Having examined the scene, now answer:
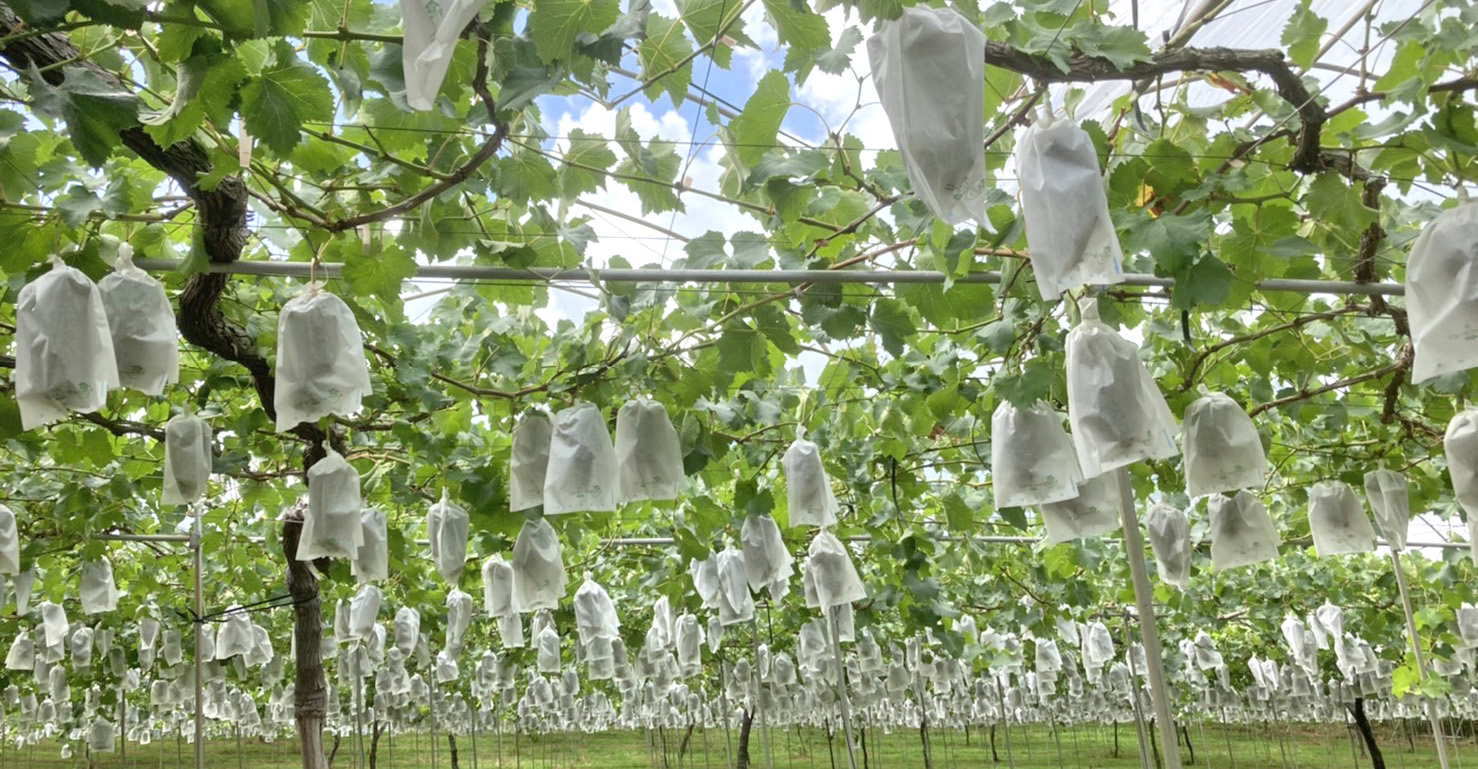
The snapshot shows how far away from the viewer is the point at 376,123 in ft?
7.47

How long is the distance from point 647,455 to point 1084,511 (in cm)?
131

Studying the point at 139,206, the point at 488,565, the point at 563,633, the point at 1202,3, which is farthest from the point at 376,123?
the point at 563,633

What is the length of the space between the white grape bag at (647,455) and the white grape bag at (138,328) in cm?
Result: 120

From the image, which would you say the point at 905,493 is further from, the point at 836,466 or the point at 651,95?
the point at 651,95

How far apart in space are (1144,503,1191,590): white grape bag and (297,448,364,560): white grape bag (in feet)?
10.8

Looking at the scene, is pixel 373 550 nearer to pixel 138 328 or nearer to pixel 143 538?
pixel 138 328

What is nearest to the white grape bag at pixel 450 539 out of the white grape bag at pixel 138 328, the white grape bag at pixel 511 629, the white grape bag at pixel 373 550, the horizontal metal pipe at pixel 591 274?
the white grape bag at pixel 373 550

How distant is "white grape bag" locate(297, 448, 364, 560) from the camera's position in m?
3.11

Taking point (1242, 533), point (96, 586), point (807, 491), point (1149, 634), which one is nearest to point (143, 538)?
point (96, 586)

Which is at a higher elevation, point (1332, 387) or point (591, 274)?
point (591, 274)

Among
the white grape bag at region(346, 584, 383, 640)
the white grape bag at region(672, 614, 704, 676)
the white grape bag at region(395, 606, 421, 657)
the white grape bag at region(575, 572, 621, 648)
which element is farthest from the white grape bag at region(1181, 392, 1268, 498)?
the white grape bag at region(395, 606, 421, 657)

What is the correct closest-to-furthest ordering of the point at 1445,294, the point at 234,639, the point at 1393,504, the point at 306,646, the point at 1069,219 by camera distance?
the point at 1069,219, the point at 1445,294, the point at 1393,504, the point at 306,646, the point at 234,639

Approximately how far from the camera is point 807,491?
12.2 feet

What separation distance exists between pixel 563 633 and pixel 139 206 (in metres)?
10.7
